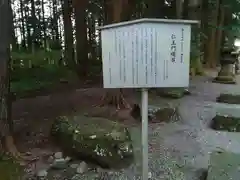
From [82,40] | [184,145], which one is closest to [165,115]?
[184,145]

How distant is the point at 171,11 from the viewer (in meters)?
7.73

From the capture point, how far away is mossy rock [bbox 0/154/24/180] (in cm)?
259

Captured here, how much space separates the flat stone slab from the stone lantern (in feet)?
19.0

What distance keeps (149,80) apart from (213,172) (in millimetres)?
1217

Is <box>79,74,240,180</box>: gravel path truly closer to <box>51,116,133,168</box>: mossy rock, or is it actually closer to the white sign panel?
<box>51,116,133,168</box>: mossy rock

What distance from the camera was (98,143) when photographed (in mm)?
2834

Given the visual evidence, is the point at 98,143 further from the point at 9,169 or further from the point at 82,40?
the point at 82,40

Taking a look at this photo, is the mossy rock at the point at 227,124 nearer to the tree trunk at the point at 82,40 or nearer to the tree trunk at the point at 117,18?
the tree trunk at the point at 117,18

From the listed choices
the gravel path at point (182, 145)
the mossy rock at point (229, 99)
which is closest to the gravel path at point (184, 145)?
the gravel path at point (182, 145)

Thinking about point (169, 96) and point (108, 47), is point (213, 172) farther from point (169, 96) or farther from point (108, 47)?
point (169, 96)

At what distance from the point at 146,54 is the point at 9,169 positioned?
1718mm

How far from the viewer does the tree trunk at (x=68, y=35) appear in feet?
29.2

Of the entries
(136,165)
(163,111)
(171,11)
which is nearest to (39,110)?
(163,111)

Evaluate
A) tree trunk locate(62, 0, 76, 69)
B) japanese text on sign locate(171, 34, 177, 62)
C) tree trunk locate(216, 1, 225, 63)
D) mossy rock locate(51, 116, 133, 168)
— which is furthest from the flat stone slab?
tree trunk locate(216, 1, 225, 63)
